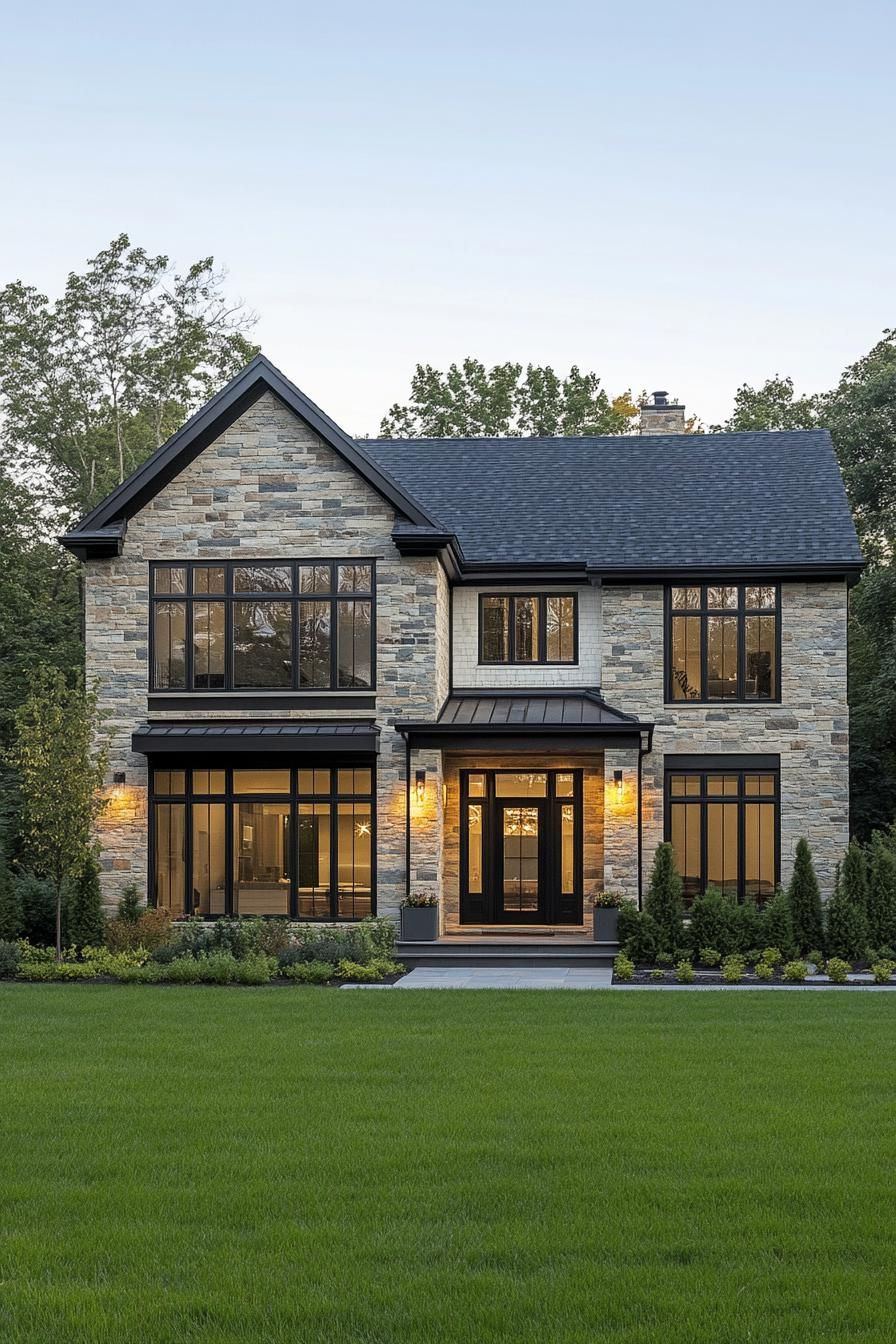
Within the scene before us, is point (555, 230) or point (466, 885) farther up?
point (555, 230)

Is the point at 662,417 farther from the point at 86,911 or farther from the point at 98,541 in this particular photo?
the point at 86,911

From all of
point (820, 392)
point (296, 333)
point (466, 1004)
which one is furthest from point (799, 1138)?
point (296, 333)

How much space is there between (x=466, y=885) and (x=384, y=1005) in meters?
8.46

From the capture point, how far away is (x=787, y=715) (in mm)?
22734

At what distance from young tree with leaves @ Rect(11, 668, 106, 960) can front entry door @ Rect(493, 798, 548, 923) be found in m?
7.03

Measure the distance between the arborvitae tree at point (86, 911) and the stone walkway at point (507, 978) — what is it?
199 inches

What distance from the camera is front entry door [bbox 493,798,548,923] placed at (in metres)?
23.5

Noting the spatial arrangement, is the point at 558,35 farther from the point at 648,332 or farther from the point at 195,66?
the point at 648,332

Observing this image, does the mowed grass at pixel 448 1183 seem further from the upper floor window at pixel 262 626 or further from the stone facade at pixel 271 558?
the upper floor window at pixel 262 626

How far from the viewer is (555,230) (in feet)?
87.7

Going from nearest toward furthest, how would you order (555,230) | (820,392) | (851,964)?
(851,964)
(555,230)
(820,392)

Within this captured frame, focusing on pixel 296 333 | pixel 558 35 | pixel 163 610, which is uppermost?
pixel 296 333

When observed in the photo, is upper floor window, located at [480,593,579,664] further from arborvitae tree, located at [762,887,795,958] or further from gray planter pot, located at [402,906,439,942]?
arborvitae tree, located at [762,887,795,958]

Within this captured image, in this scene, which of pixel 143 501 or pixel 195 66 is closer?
pixel 195 66
